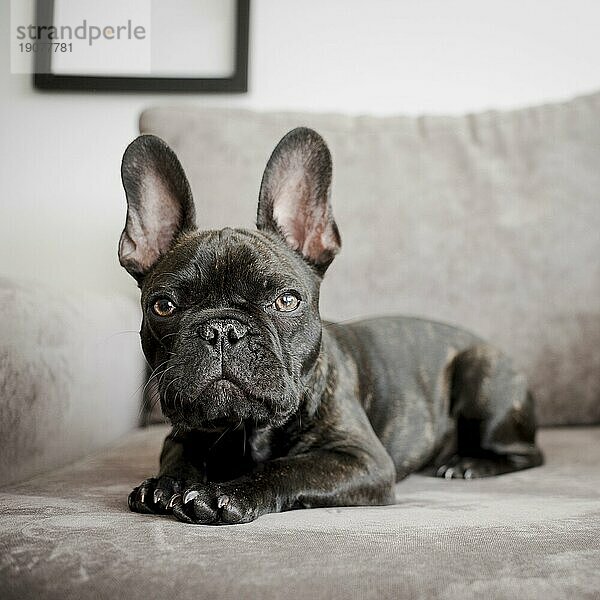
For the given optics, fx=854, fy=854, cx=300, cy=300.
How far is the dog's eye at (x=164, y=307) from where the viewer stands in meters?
1.26

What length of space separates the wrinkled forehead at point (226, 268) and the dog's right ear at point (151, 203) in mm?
119

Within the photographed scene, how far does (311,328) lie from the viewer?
1.31 m

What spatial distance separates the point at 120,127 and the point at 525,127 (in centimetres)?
118

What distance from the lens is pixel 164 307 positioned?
1.27 meters

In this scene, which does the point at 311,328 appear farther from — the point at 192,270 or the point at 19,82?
the point at 19,82

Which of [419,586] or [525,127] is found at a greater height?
[525,127]

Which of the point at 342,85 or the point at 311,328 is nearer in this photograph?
the point at 311,328

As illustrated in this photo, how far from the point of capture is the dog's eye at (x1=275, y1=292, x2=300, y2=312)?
1277 millimetres

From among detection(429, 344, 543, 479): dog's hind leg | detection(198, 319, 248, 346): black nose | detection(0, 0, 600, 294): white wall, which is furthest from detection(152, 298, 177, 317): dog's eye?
detection(0, 0, 600, 294): white wall

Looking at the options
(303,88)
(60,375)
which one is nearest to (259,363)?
(60,375)

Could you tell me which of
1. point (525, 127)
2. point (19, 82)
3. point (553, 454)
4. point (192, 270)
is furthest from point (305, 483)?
point (19, 82)

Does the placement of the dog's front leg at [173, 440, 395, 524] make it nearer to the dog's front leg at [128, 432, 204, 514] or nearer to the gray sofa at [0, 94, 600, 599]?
the dog's front leg at [128, 432, 204, 514]

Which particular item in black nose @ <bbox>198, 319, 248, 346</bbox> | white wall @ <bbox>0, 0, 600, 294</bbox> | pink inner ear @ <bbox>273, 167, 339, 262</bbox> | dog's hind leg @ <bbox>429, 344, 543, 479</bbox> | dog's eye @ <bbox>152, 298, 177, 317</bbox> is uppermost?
white wall @ <bbox>0, 0, 600, 294</bbox>

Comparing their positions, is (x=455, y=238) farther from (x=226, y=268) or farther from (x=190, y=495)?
(x=190, y=495)
